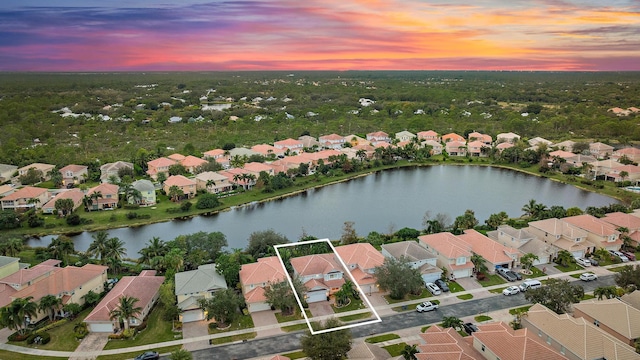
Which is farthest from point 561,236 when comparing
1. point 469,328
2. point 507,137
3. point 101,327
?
point 507,137

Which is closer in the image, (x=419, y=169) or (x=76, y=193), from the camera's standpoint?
(x=76, y=193)

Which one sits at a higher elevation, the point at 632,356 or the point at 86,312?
the point at 632,356

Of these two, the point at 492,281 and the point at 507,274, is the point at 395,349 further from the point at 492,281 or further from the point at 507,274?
the point at 507,274

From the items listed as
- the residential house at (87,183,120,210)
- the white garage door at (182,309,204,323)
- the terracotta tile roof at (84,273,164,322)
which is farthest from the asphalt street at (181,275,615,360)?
the residential house at (87,183,120,210)

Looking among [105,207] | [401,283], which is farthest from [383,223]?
[105,207]

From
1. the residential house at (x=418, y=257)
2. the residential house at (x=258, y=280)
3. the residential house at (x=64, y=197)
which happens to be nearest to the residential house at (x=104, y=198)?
the residential house at (x=64, y=197)

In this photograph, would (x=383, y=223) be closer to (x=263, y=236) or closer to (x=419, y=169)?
(x=263, y=236)

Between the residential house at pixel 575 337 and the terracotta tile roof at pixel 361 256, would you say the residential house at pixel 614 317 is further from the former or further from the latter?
the terracotta tile roof at pixel 361 256
